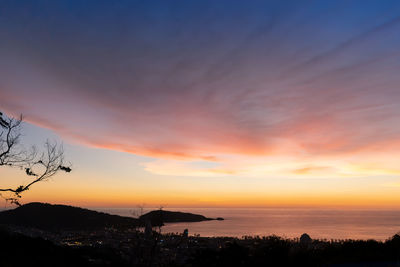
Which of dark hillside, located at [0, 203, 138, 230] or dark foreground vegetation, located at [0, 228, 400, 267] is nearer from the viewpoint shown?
dark foreground vegetation, located at [0, 228, 400, 267]

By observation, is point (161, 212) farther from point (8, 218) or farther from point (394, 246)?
point (8, 218)

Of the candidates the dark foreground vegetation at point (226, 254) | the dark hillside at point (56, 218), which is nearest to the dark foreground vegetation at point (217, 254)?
the dark foreground vegetation at point (226, 254)

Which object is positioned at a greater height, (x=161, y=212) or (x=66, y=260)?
(x=161, y=212)

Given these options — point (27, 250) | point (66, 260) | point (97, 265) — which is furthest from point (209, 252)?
point (27, 250)

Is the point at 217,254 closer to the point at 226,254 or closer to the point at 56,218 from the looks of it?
the point at 226,254

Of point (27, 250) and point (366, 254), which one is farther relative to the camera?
point (27, 250)

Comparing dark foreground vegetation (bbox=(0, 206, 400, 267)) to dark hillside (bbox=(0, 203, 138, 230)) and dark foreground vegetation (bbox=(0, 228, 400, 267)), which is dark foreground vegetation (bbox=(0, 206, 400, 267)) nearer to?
dark foreground vegetation (bbox=(0, 228, 400, 267))

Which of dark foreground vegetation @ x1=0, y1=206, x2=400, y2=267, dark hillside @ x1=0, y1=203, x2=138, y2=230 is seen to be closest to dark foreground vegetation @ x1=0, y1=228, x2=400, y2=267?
dark foreground vegetation @ x1=0, y1=206, x2=400, y2=267

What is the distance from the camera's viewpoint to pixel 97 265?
17.6 metres

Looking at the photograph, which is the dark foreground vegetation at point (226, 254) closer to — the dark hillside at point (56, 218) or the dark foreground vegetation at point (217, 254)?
the dark foreground vegetation at point (217, 254)

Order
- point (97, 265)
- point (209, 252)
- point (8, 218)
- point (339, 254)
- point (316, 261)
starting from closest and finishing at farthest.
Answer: point (209, 252) → point (316, 261) → point (97, 265) → point (339, 254) → point (8, 218)

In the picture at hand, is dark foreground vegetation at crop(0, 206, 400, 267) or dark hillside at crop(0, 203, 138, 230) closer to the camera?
dark foreground vegetation at crop(0, 206, 400, 267)

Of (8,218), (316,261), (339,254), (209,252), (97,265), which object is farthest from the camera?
(8,218)

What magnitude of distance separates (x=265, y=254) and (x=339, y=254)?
670 cm
